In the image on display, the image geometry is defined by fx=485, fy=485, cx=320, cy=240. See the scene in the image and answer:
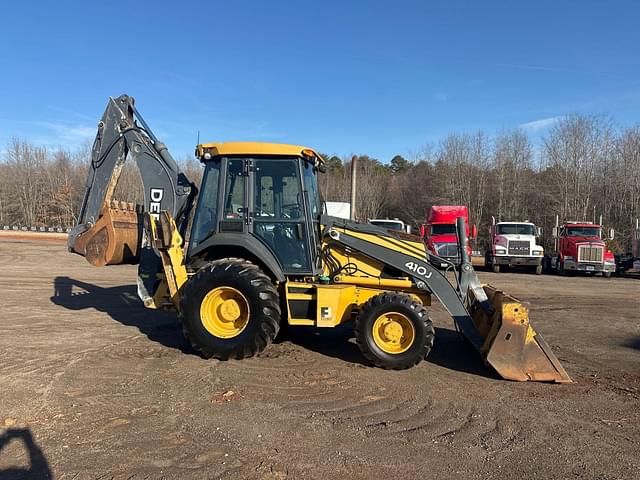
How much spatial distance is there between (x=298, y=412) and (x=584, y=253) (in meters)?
18.7

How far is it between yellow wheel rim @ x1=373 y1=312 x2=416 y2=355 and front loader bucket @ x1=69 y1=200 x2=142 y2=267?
3924 millimetres

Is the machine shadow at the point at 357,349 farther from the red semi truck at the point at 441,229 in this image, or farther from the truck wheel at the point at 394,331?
the red semi truck at the point at 441,229

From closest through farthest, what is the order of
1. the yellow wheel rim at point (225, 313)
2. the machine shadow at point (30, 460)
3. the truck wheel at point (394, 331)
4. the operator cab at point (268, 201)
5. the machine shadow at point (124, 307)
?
the machine shadow at point (30, 460)
the truck wheel at point (394, 331)
the yellow wheel rim at point (225, 313)
the operator cab at point (268, 201)
the machine shadow at point (124, 307)

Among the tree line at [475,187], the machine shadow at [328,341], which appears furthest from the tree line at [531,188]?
the machine shadow at [328,341]

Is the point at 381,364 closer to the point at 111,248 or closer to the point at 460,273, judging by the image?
the point at 460,273

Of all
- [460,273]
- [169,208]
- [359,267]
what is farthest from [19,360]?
[460,273]

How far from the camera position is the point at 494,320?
5746 millimetres

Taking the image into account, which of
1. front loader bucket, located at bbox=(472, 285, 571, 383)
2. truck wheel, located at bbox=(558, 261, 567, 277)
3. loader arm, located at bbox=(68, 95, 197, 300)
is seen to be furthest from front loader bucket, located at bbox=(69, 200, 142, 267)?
truck wheel, located at bbox=(558, 261, 567, 277)

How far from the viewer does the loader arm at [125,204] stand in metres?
7.12

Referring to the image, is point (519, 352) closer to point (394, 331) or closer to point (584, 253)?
point (394, 331)

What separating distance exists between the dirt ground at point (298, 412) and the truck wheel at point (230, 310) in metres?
0.26

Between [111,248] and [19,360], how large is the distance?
1831 mm

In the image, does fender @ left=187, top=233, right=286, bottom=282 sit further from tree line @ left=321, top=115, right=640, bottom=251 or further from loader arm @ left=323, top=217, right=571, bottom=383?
tree line @ left=321, top=115, right=640, bottom=251

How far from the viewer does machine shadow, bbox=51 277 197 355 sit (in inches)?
300
